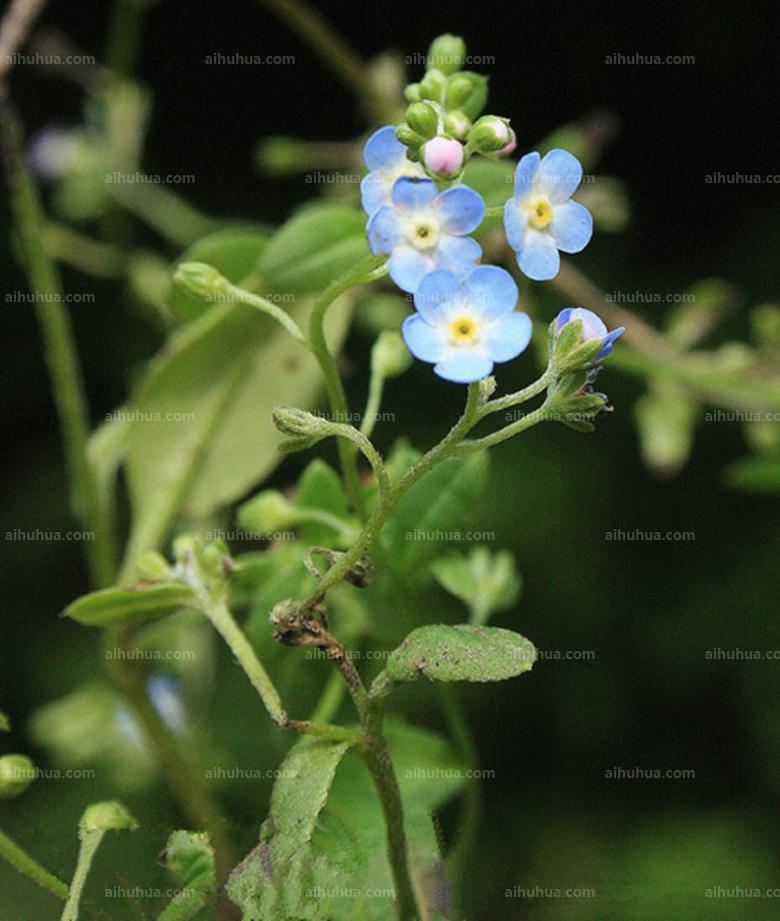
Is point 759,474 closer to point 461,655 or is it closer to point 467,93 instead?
point 467,93

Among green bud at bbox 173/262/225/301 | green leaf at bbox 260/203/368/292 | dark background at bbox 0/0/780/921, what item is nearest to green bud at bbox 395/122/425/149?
green bud at bbox 173/262/225/301

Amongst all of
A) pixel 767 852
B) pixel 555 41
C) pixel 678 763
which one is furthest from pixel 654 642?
pixel 555 41

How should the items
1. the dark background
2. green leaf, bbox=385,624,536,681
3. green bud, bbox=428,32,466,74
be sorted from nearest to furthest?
1. green leaf, bbox=385,624,536,681
2. green bud, bbox=428,32,466,74
3. the dark background

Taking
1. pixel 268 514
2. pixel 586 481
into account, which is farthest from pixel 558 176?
pixel 586 481

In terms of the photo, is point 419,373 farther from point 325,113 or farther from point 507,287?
point 507,287

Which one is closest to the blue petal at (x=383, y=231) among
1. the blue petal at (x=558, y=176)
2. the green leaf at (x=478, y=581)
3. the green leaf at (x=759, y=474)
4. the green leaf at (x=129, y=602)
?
the blue petal at (x=558, y=176)

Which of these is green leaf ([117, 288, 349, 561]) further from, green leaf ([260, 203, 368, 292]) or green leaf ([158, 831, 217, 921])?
green leaf ([158, 831, 217, 921])
